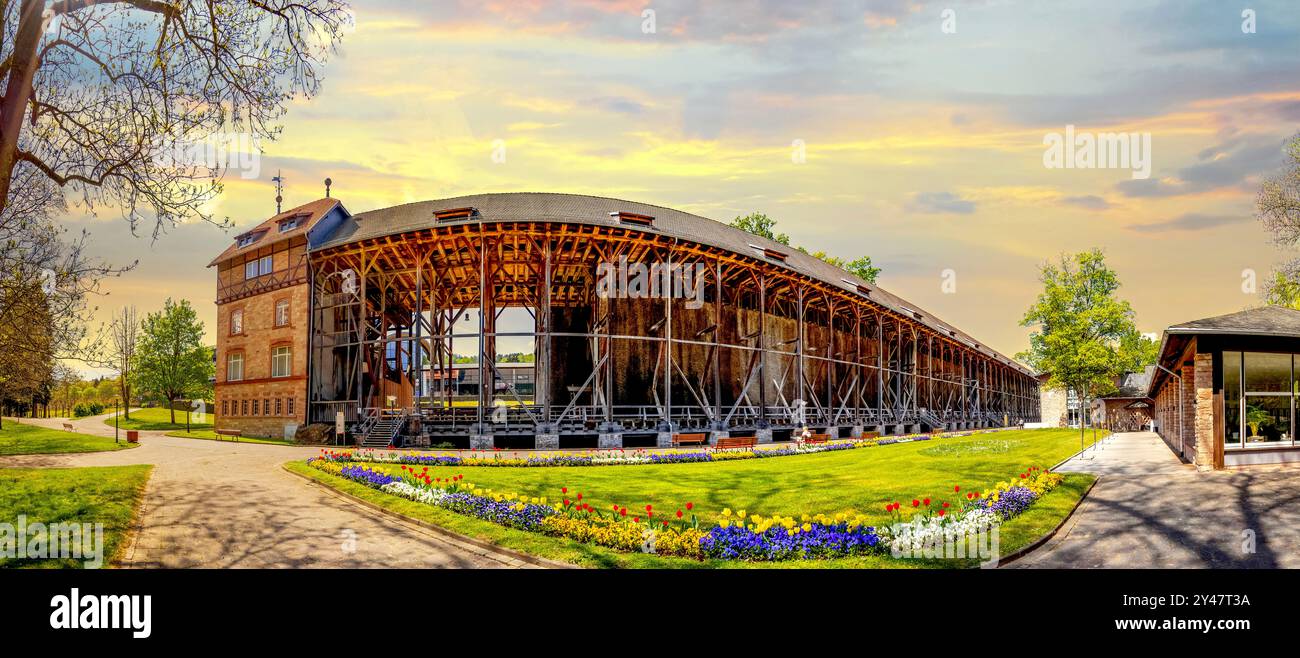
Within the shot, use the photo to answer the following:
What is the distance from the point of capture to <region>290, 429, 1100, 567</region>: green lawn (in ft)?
35.0

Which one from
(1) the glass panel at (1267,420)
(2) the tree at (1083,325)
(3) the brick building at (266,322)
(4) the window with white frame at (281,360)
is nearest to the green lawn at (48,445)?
(3) the brick building at (266,322)

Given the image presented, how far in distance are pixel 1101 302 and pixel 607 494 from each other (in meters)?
47.7

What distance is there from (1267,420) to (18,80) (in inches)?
1076

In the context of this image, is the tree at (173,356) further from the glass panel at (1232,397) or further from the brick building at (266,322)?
the glass panel at (1232,397)

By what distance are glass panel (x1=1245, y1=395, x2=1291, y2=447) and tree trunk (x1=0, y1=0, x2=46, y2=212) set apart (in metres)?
26.4

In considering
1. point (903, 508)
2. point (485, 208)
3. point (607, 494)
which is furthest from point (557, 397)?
point (903, 508)

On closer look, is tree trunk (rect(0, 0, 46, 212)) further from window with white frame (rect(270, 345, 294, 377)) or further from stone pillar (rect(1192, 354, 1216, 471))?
window with white frame (rect(270, 345, 294, 377))

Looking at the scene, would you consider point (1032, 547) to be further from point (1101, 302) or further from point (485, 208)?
A: point (1101, 302)

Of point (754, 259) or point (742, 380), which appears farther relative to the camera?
point (742, 380)

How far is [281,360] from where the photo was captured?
41.0 metres

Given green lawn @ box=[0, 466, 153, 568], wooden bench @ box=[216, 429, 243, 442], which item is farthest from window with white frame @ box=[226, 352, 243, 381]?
green lawn @ box=[0, 466, 153, 568]

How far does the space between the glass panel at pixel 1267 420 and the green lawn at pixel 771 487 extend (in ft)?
14.8

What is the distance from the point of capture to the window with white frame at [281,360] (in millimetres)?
40469

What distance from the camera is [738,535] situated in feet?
32.5
